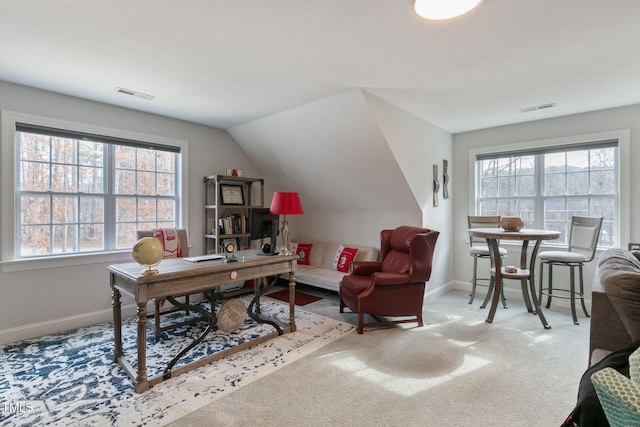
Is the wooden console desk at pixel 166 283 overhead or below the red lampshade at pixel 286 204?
below

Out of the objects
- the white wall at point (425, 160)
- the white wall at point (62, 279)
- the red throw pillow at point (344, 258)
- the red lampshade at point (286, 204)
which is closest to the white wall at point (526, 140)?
the white wall at point (425, 160)

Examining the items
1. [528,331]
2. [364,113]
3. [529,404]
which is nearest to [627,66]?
[364,113]

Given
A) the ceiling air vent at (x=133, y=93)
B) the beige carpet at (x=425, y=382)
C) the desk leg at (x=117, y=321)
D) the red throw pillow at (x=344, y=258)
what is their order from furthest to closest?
the red throw pillow at (x=344, y=258) → the ceiling air vent at (x=133, y=93) → the desk leg at (x=117, y=321) → the beige carpet at (x=425, y=382)

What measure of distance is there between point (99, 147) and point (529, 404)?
4590mm

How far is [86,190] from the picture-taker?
11.4 ft

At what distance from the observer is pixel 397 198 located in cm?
415

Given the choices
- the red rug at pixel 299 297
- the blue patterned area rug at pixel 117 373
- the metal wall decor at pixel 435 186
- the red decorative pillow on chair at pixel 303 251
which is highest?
the metal wall decor at pixel 435 186

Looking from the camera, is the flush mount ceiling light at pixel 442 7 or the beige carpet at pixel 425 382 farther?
the beige carpet at pixel 425 382

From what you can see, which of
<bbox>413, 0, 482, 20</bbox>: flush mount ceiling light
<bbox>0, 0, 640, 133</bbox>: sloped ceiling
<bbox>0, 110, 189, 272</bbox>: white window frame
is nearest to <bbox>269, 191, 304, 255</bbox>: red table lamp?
<bbox>0, 0, 640, 133</bbox>: sloped ceiling

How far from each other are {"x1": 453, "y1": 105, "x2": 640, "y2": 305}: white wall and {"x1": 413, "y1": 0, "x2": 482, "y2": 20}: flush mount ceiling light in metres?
3.12

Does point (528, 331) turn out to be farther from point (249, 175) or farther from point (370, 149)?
point (249, 175)

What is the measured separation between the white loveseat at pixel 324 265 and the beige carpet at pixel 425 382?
116cm

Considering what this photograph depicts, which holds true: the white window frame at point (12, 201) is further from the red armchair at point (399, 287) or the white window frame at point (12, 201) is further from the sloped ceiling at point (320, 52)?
the red armchair at point (399, 287)

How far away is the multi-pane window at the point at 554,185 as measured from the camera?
3.81 metres
